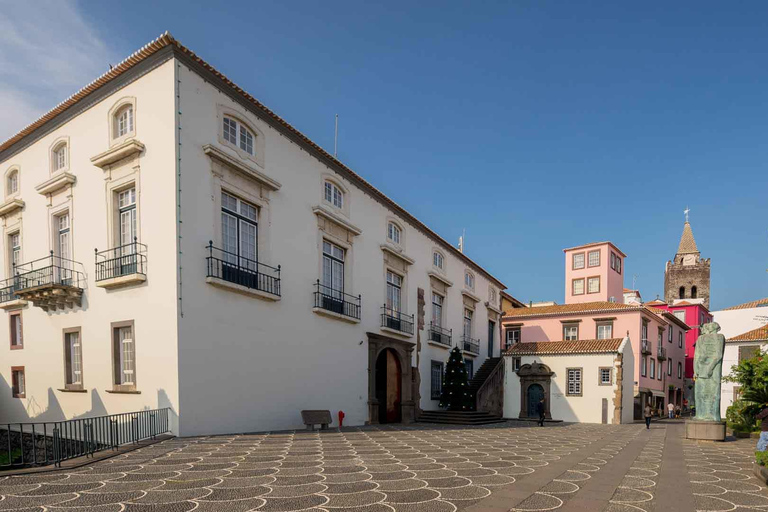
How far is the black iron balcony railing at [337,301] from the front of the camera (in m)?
18.3

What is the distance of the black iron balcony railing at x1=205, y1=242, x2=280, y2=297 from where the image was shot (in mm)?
14117

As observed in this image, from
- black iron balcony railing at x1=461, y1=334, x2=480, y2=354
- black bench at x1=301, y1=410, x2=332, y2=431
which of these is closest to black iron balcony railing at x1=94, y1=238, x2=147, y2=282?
black bench at x1=301, y1=410, x2=332, y2=431

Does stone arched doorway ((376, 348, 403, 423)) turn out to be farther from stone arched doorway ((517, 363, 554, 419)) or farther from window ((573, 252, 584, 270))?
window ((573, 252, 584, 270))

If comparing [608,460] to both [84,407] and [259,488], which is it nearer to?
[259,488]

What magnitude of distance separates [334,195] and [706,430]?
15.3 meters

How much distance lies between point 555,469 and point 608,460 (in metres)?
2.51

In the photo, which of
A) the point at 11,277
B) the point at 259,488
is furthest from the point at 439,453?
the point at 11,277

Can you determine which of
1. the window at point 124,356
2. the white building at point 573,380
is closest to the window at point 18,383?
the window at point 124,356

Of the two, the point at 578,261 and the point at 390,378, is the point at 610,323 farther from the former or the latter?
the point at 390,378

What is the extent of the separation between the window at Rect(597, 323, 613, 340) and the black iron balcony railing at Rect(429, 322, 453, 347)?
1259 cm

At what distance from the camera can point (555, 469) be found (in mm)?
9672

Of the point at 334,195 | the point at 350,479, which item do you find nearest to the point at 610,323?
the point at 334,195

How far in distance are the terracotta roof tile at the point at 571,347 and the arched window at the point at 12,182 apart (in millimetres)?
26713

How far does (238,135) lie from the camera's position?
15516mm
